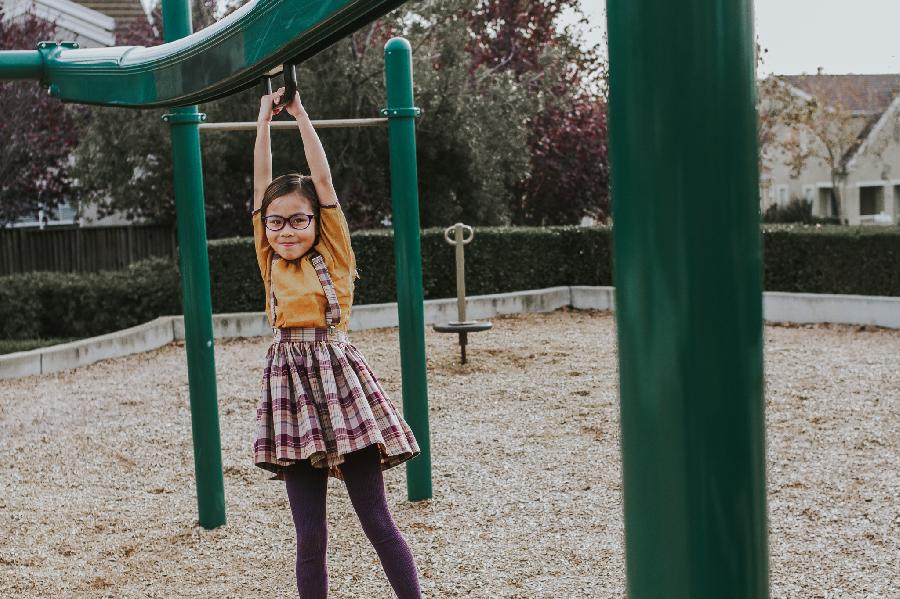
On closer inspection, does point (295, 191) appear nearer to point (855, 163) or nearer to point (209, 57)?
point (209, 57)

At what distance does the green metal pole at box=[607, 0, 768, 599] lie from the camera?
23.8 inches

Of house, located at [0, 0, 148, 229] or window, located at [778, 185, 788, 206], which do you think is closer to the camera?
house, located at [0, 0, 148, 229]

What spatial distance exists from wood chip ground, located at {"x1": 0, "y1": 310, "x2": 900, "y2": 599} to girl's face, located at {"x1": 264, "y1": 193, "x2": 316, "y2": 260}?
4.29ft

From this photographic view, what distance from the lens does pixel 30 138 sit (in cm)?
1458

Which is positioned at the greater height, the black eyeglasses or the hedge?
the black eyeglasses

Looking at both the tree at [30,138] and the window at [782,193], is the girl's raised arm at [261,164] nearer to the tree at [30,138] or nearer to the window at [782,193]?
the tree at [30,138]

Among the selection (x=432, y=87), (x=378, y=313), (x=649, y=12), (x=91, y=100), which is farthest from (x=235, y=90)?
(x=432, y=87)

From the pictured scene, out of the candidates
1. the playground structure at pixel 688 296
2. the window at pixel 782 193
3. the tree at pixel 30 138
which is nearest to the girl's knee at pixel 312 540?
the playground structure at pixel 688 296

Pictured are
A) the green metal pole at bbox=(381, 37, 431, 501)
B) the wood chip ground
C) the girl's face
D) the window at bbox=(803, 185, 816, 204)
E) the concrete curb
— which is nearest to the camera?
the girl's face

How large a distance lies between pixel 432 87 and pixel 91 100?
10.3 metres

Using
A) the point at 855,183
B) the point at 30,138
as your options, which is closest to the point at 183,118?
the point at 30,138

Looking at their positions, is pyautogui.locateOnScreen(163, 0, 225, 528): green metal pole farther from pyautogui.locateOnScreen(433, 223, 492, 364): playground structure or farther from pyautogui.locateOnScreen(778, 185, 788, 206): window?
pyautogui.locateOnScreen(778, 185, 788, 206): window

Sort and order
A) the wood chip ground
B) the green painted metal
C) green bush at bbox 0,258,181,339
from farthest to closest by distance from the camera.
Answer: green bush at bbox 0,258,181,339
the wood chip ground
the green painted metal

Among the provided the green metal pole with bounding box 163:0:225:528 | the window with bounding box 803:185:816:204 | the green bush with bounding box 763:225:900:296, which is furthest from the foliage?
the window with bounding box 803:185:816:204
